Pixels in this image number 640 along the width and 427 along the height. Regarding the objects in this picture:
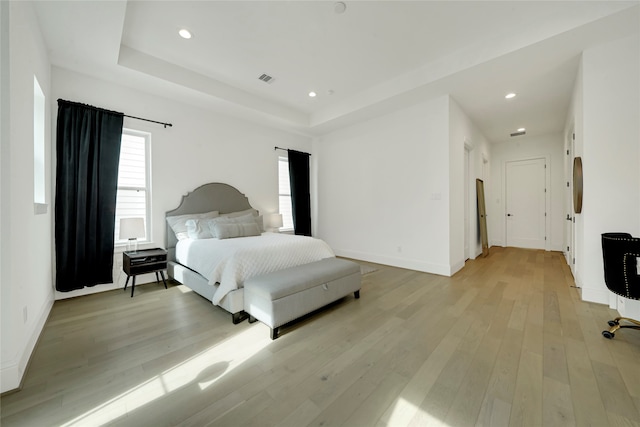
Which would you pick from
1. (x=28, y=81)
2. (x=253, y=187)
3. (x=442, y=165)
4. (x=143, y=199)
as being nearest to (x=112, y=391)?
(x=28, y=81)

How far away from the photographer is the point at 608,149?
2613 millimetres

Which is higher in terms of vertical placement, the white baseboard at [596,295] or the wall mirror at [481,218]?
the wall mirror at [481,218]

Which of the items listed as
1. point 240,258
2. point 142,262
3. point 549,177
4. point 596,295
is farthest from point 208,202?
point 549,177

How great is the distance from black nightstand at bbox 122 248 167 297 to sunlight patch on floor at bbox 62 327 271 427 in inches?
72.2

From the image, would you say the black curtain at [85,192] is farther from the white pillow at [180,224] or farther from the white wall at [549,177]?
the white wall at [549,177]

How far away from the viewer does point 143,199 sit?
144 inches

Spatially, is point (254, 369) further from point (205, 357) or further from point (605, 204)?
point (605, 204)

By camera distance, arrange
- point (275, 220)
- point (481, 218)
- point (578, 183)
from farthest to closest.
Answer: point (481, 218), point (275, 220), point (578, 183)

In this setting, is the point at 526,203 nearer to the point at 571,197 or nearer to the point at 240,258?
the point at 571,197

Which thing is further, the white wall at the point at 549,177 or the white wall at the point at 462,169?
the white wall at the point at 549,177

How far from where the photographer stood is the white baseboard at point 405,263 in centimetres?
387

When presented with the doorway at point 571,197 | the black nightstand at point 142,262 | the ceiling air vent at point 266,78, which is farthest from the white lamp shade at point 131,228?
the doorway at point 571,197

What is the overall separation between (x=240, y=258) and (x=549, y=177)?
23.9ft

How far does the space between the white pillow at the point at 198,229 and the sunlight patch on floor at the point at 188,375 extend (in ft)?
6.09
